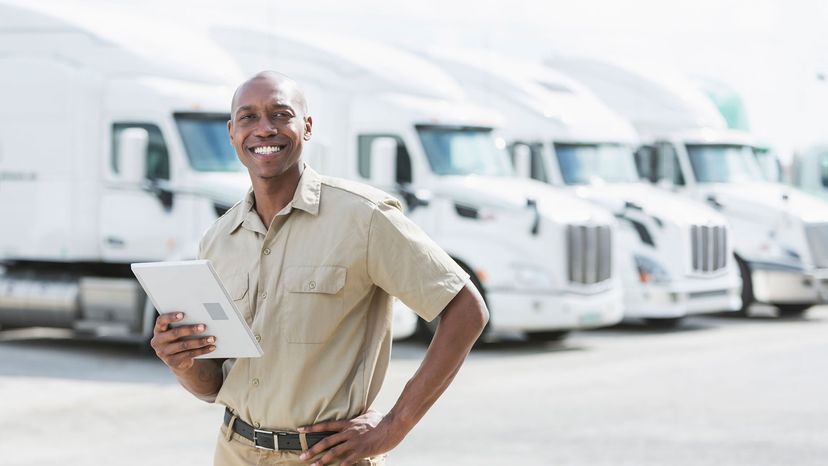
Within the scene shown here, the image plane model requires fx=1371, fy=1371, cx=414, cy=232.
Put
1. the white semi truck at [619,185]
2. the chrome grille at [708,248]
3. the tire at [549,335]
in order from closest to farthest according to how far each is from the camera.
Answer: the tire at [549,335] < the white semi truck at [619,185] < the chrome grille at [708,248]

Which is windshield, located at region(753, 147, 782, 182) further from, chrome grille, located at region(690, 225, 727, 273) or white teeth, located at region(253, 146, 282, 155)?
white teeth, located at region(253, 146, 282, 155)

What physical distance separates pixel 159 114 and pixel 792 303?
9582 mm

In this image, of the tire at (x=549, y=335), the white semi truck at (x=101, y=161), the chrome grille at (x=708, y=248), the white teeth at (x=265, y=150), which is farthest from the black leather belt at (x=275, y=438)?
the chrome grille at (x=708, y=248)

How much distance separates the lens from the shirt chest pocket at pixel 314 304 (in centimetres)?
333

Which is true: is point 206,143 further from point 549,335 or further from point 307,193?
point 307,193

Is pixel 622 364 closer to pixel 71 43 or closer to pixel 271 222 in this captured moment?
pixel 71 43

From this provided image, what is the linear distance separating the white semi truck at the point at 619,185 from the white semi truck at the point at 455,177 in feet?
4.06

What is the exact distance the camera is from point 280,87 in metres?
3.46

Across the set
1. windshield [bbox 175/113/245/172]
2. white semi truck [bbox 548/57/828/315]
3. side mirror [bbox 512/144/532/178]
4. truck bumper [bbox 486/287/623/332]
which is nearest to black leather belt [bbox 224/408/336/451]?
windshield [bbox 175/113/245/172]

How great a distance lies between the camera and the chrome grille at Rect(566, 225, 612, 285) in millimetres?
14547

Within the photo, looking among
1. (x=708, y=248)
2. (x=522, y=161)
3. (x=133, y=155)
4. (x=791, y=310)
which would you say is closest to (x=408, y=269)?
(x=133, y=155)

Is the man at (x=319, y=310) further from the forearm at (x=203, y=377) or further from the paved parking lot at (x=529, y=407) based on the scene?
the paved parking lot at (x=529, y=407)

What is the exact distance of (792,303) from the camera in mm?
18688

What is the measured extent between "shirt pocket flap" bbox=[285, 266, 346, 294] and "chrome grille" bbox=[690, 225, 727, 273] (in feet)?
45.4
